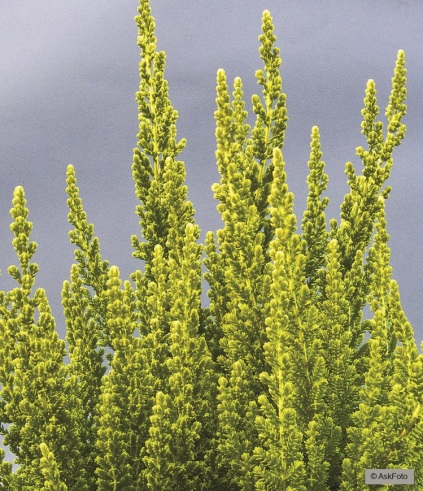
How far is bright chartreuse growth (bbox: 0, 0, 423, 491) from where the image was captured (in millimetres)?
7660

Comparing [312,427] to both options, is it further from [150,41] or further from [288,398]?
[150,41]

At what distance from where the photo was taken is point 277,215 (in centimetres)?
764

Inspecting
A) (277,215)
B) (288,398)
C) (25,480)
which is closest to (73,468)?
(25,480)

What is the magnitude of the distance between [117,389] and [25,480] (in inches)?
57.2

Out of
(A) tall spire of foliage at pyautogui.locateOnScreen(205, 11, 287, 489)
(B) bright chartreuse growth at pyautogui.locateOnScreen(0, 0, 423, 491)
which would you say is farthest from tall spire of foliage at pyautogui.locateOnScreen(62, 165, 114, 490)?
(A) tall spire of foliage at pyautogui.locateOnScreen(205, 11, 287, 489)

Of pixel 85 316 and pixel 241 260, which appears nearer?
pixel 241 260

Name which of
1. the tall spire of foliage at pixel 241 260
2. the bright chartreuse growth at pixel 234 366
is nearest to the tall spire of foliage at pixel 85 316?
the bright chartreuse growth at pixel 234 366

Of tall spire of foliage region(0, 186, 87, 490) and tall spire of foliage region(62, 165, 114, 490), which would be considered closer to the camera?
tall spire of foliage region(0, 186, 87, 490)

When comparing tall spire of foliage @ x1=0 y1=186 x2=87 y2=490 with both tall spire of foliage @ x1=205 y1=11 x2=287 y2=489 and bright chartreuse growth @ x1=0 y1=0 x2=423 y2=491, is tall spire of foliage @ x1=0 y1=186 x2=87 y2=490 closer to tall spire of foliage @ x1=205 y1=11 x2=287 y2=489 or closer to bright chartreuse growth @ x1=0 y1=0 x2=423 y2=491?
bright chartreuse growth @ x1=0 y1=0 x2=423 y2=491

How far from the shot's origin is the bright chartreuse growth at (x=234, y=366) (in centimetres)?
766

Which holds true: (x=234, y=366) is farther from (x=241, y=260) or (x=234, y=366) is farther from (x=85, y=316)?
(x=85, y=316)

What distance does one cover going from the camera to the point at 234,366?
7871 mm

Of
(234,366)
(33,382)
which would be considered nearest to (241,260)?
(234,366)

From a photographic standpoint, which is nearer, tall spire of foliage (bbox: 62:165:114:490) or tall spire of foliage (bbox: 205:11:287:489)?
tall spire of foliage (bbox: 205:11:287:489)
